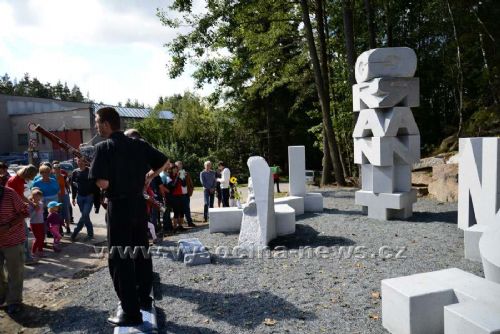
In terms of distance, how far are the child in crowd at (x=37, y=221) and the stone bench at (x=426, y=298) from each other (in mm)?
6029

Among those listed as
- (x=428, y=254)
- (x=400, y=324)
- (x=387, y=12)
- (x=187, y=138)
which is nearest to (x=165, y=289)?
(x=400, y=324)

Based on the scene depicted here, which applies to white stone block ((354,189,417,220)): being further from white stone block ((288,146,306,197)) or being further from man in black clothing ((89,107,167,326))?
man in black clothing ((89,107,167,326))

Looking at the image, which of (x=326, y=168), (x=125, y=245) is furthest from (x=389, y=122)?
(x=326, y=168)

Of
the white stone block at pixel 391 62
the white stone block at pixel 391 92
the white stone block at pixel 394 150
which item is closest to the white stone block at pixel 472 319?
the white stone block at pixel 394 150

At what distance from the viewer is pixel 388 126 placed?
7902mm

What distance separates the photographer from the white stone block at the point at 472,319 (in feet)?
8.32

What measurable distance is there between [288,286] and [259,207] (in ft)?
6.22

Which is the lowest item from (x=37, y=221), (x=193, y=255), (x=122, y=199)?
(x=193, y=255)

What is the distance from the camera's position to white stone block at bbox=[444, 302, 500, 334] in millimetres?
→ 2537

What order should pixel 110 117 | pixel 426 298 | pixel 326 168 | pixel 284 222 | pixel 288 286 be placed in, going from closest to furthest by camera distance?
pixel 426 298 → pixel 110 117 → pixel 288 286 → pixel 284 222 → pixel 326 168

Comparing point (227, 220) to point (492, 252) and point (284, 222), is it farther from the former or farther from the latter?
point (492, 252)

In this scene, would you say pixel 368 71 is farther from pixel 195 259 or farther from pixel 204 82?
pixel 204 82

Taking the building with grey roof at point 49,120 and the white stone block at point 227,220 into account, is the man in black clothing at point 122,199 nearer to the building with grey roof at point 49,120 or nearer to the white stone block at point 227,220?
the white stone block at point 227,220

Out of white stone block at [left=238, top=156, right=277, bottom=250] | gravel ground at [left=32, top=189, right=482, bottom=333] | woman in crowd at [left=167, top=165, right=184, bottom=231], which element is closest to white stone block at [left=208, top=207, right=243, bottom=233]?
gravel ground at [left=32, top=189, right=482, bottom=333]
